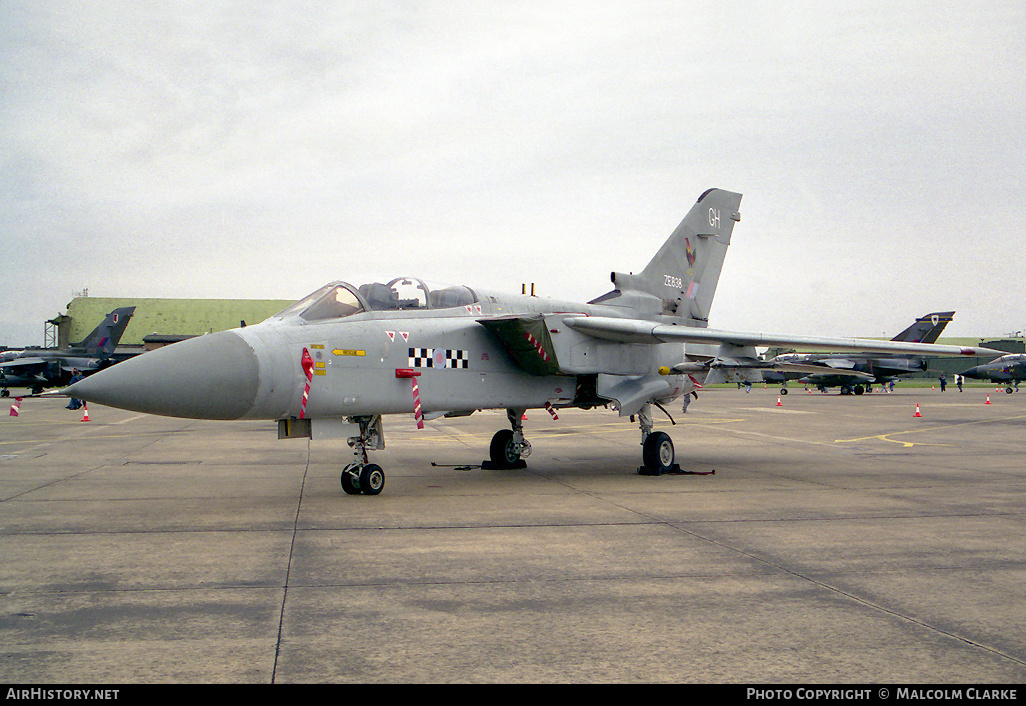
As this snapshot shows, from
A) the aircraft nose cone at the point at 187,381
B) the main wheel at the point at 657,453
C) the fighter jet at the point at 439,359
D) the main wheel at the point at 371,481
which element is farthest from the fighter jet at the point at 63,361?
the aircraft nose cone at the point at 187,381

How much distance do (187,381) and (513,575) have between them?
3570 millimetres

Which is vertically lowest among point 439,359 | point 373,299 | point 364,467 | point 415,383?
point 364,467

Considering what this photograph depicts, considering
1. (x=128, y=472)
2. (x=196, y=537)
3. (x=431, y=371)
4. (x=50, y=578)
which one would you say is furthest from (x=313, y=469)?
(x=50, y=578)

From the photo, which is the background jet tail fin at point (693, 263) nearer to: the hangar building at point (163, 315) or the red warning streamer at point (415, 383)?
the red warning streamer at point (415, 383)

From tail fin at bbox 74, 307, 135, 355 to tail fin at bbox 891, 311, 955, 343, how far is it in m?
42.2

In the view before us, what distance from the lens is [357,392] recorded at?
8.30 metres

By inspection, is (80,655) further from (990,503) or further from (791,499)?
(990,503)

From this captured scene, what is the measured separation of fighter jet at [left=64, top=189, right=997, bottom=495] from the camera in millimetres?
7047

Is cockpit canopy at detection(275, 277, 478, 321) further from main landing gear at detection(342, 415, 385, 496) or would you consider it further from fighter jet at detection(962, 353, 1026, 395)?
fighter jet at detection(962, 353, 1026, 395)

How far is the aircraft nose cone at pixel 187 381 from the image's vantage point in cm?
652

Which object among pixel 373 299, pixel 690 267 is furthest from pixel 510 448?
pixel 690 267

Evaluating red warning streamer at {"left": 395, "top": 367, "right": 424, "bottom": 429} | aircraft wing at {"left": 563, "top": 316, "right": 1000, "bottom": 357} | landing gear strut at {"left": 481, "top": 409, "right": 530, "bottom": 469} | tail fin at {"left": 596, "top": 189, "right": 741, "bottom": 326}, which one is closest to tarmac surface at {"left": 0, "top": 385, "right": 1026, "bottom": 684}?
landing gear strut at {"left": 481, "top": 409, "right": 530, "bottom": 469}

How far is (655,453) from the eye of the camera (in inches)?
438

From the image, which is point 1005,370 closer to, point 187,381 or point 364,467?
point 364,467
